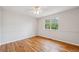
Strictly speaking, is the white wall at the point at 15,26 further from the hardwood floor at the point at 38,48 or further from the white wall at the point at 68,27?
the white wall at the point at 68,27

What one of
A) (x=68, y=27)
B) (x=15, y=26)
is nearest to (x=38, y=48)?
(x=68, y=27)

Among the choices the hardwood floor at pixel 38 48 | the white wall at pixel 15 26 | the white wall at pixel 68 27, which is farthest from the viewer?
the white wall at pixel 15 26

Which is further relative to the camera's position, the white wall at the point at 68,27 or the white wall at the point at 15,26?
the white wall at the point at 15,26

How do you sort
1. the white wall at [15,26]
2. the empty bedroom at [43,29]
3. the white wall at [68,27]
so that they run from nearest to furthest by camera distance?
the empty bedroom at [43,29], the white wall at [68,27], the white wall at [15,26]

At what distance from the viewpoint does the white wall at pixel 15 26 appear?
4088 millimetres

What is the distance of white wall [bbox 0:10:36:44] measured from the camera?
13.4 feet

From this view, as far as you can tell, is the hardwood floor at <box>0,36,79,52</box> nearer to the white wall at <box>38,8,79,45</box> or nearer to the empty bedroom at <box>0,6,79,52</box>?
the empty bedroom at <box>0,6,79,52</box>

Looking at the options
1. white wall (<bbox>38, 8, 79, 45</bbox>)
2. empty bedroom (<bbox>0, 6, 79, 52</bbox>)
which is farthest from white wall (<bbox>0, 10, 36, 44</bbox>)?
white wall (<bbox>38, 8, 79, 45</bbox>)

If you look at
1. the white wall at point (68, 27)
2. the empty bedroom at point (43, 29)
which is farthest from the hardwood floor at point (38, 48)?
the white wall at point (68, 27)
